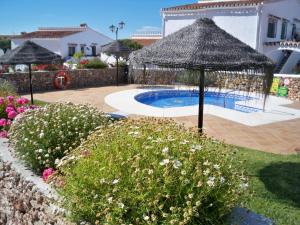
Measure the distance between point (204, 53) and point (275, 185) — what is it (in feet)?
9.91

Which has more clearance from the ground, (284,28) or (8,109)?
(284,28)

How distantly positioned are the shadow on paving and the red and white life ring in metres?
15.9

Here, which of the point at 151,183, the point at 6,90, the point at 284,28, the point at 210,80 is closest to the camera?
the point at 151,183

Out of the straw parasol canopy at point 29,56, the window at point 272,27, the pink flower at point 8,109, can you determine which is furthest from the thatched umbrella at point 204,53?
the window at point 272,27

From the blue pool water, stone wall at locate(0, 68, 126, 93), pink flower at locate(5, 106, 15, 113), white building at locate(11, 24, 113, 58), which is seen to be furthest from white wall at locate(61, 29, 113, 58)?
pink flower at locate(5, 106, 15, 113)

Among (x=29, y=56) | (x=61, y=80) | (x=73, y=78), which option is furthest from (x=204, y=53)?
(x=73, y=78)

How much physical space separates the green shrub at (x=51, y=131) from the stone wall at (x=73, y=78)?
1401 cm

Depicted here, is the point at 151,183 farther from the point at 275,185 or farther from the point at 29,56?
the point at 29,56

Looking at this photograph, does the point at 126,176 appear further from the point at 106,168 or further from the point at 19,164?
the point at 19,164

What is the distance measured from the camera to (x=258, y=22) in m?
27.1

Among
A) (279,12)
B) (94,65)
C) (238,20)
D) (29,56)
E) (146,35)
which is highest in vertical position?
(279,12)

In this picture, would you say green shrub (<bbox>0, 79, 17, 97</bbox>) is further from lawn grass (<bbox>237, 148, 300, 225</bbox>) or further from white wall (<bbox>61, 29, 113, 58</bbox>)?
white wall (<bbox>61, 29, 113, 58</bbox>)

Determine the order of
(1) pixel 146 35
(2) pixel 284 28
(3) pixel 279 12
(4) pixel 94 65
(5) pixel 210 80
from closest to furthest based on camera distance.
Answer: (5) pixel 210 80 → (4) pixel 94 65 → (3) pixel 279 12 → (2) pixel 284 28 → (1) pixel 146 35

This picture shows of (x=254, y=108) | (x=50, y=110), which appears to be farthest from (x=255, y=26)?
(x=50, y=110)
